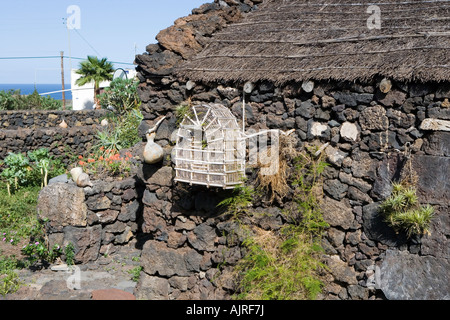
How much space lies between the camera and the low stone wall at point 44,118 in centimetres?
1534

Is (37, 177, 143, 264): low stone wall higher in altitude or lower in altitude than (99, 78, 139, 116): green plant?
lower

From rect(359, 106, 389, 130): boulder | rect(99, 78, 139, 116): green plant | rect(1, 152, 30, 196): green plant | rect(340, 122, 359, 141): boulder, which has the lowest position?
rect(1, 152, 30, 196): green plant

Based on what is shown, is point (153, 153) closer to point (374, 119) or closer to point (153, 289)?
point (153, 289)

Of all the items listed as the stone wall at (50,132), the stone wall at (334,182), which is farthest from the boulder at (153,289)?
the stone wall at (50,132)

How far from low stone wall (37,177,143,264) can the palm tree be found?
11719mm

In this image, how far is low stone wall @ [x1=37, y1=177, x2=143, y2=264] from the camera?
8094 millimetres

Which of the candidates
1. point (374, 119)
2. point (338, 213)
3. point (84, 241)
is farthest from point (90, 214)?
point (374, 119)

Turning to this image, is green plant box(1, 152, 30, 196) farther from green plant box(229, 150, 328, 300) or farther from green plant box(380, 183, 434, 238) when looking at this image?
green plant box(380, 183, 434, 238)

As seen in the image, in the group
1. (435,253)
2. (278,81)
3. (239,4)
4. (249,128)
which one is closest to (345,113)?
(278,81)

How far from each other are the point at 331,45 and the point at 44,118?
11935 mm

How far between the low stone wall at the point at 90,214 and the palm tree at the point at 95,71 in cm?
1172

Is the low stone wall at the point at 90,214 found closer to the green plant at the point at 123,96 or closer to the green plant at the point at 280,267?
the green plant at the point at 280,267

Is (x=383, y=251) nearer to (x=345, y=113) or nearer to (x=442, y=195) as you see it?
(x=442, y=195)

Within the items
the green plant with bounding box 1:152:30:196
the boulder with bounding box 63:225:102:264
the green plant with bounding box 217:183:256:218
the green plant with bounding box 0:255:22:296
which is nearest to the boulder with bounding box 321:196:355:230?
the green plant with bounding box 217:183:256:218
